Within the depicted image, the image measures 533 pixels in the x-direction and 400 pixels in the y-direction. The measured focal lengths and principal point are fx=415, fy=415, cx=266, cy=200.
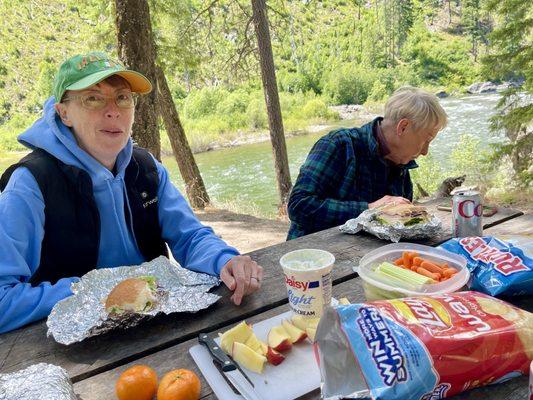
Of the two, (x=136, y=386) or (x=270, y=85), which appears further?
(x=270, y=85)

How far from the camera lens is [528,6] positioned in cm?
684

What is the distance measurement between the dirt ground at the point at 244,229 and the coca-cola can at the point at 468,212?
4.83m

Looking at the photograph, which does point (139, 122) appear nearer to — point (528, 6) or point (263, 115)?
point (528, 6)

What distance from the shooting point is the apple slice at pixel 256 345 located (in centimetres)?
103

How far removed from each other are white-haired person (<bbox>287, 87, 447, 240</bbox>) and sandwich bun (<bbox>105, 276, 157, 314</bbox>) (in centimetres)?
119

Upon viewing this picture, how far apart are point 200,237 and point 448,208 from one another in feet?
4.46

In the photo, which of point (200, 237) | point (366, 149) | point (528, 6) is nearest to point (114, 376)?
point (200, 237)

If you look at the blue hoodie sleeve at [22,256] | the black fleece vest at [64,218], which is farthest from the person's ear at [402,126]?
the blue hoodie sleeve at [22,256]

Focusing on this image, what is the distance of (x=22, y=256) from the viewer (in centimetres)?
146

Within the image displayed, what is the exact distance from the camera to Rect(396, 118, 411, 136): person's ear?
233cm

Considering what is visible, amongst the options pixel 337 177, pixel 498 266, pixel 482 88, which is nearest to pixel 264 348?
pixel 498 266

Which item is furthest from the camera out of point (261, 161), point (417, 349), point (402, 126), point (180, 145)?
point (261, 161)

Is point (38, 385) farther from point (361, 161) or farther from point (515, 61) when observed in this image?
point (515, 61)

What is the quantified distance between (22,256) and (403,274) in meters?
1.28
